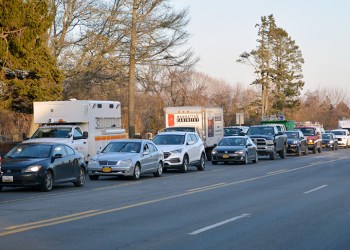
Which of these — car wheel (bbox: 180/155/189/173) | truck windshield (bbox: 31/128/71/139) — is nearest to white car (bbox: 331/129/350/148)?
car wheel (bbox: 180/155/189/173)

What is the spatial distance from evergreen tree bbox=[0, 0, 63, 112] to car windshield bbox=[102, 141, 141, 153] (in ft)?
25.6

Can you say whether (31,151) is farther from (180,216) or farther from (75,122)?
(75,122)

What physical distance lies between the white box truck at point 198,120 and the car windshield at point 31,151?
1785 cm

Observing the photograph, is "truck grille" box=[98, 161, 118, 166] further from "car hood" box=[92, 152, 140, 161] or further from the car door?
the car door

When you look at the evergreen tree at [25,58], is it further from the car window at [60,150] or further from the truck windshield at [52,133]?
the car window at [60,150]

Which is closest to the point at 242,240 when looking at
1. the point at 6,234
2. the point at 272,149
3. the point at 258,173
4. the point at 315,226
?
the point at 315,226

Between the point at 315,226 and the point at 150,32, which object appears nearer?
the point at 315,226

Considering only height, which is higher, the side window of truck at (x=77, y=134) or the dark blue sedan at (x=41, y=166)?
the side window of truck at (x=77, y=134)

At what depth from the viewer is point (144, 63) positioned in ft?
145

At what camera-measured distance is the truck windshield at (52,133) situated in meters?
29.0

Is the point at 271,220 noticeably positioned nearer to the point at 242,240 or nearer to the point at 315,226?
the point at 315,226

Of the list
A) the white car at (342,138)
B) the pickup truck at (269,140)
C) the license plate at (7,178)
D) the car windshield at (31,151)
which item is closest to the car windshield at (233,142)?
the pickup truck at (269,140)

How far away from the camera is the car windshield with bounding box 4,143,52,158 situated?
2097 cm

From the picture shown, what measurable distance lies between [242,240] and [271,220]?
2.61 meters
